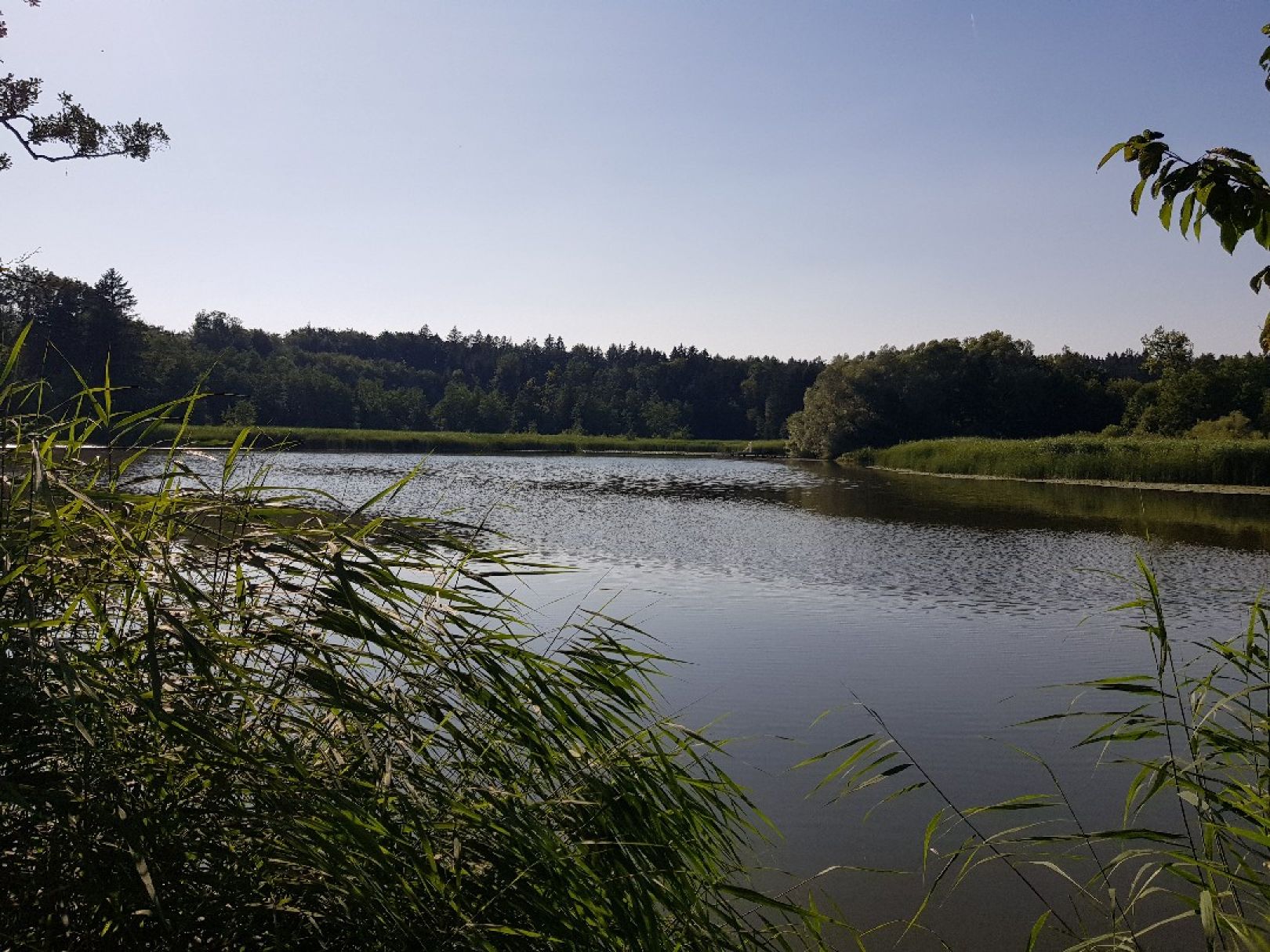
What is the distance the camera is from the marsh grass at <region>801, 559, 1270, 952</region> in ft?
8.16

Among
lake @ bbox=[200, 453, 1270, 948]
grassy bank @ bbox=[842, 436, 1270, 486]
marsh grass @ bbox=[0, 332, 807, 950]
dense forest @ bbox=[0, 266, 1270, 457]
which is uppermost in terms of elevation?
dense forest @ bbox=[0, 266, 1270, 457]

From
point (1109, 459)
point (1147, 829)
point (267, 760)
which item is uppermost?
point (1109, 459)

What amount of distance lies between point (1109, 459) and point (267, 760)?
33.7 metres

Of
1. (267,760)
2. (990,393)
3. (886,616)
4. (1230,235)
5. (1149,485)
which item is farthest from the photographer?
(990,393)

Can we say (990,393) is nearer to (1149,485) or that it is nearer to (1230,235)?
(1149,485)

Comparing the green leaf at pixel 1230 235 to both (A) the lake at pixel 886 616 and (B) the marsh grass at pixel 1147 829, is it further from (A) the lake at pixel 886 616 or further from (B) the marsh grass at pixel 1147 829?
(A) the lake at pixel 886 616

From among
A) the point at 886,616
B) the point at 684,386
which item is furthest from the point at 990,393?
the point at 886,616

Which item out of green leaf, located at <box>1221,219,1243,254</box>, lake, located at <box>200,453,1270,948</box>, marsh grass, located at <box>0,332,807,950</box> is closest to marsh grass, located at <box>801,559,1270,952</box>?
lake, located at <box>200,453,1270,948</box>

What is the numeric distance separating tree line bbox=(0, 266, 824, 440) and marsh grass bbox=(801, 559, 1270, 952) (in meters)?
36.6

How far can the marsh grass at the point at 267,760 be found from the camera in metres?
1.89

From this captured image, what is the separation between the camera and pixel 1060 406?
2450 inches

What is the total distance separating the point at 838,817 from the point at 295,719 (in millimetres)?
3709

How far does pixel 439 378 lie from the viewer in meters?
99.3

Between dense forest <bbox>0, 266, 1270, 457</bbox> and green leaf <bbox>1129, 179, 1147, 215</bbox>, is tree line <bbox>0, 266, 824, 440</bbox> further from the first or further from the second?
green leaf <bbox>1129, 179, 1147, 215</bbox>
